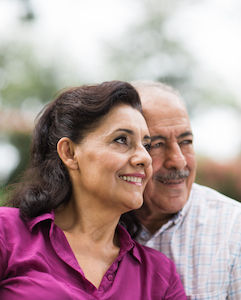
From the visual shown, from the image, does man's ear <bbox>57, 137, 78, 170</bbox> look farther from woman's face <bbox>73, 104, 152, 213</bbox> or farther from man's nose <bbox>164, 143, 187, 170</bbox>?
man's nose <bbox>164, 143, 187, 170</bbox>

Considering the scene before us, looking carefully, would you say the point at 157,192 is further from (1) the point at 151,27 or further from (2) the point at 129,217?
(1) the point at 151,27

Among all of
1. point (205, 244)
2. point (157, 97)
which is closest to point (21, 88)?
point (157, 97)

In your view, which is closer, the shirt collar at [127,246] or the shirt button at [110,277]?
the shirt button at [110,277]

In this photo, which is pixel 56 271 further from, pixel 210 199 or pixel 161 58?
pixel 161 58

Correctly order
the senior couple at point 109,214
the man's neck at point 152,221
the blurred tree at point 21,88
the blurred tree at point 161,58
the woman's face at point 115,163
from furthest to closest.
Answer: the blurred tree at point 161,58, the blurred tree at point 21,88, the man's neck at point 152,221, the woman's face at point 115,163, the senior couple at point 109,214

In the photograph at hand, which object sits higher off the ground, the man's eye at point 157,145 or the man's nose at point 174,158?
the man's eye at point 157,145

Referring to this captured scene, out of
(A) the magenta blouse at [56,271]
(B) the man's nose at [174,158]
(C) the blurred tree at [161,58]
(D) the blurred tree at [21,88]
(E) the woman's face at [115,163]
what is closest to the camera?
(A) the magenta blouse at [56,271]

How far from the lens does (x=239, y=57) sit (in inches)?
318

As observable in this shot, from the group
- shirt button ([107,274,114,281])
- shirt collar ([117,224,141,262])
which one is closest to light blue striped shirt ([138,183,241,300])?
shirt collar ([117,224,141,262])

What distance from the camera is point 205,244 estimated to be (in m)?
2.48

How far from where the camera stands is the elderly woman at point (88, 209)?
6.31 ft

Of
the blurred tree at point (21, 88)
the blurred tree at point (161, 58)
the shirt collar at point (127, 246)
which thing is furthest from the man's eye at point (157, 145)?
the blurred tree at point (161, 58)

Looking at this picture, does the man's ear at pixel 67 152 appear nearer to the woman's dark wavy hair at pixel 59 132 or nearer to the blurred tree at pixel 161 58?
the woman's dark wavy hair at pixel 59 132

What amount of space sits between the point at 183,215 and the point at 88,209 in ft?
2.47
